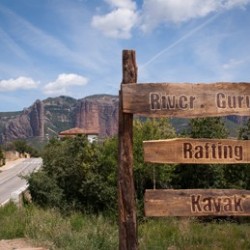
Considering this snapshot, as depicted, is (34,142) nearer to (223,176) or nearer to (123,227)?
(223,176)

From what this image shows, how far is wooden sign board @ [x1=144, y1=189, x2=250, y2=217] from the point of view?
18.7ft

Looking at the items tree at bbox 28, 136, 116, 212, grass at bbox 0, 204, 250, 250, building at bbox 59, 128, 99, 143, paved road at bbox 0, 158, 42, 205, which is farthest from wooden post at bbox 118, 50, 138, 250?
building at bbox 59, 128, 99, 143

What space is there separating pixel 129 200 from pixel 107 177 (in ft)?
78.7

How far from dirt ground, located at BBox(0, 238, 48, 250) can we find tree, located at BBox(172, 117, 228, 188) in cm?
2318

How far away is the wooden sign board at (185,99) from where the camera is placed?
575cm

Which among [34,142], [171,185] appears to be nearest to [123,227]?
[171,185]

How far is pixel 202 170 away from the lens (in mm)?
31297

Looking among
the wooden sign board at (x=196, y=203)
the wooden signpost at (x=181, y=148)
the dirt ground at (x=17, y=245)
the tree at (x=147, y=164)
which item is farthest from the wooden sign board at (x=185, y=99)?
the tree at (x=147, y=164)

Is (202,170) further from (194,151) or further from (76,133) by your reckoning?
(194,151)

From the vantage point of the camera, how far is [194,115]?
5730 millimetres

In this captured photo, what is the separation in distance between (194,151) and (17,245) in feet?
13.0

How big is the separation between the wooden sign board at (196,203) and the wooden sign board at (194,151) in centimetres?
38

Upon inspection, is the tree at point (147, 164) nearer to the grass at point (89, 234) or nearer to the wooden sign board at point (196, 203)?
the grass at point (89, 234)

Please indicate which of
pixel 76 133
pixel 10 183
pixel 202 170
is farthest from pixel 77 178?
pixel 10 183
